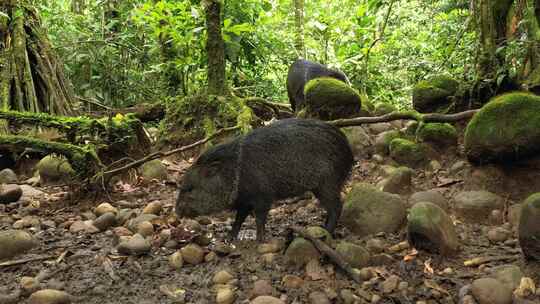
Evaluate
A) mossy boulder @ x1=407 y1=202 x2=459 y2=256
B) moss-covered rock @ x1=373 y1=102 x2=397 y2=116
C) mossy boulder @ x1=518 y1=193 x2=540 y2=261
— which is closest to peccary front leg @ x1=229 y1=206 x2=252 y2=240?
mossy boulder @ x1=407 y1=202 x2=459 y2=256

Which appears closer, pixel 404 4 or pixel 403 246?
pixel 403 246

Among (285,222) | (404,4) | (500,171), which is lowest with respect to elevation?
(285,222)

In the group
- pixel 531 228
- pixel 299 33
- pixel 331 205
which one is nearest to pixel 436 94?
pixel 331 205

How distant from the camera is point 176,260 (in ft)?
10.6

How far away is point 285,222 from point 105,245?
4.78 feet

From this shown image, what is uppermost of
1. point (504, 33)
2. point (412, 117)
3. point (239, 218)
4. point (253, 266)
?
point (504, 33)

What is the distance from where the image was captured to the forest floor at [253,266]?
2.81 m

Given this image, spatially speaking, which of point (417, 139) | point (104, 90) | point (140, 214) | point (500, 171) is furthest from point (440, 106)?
point (104, 90)

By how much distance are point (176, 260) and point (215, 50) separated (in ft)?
11.2

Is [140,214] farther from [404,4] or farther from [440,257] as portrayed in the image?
[404,4]

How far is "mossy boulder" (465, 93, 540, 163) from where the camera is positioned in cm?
363

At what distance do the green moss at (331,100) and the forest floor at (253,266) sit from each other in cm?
170

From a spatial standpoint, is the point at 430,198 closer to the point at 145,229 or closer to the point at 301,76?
the point at 145,229

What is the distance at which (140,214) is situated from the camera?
13.5 feet
